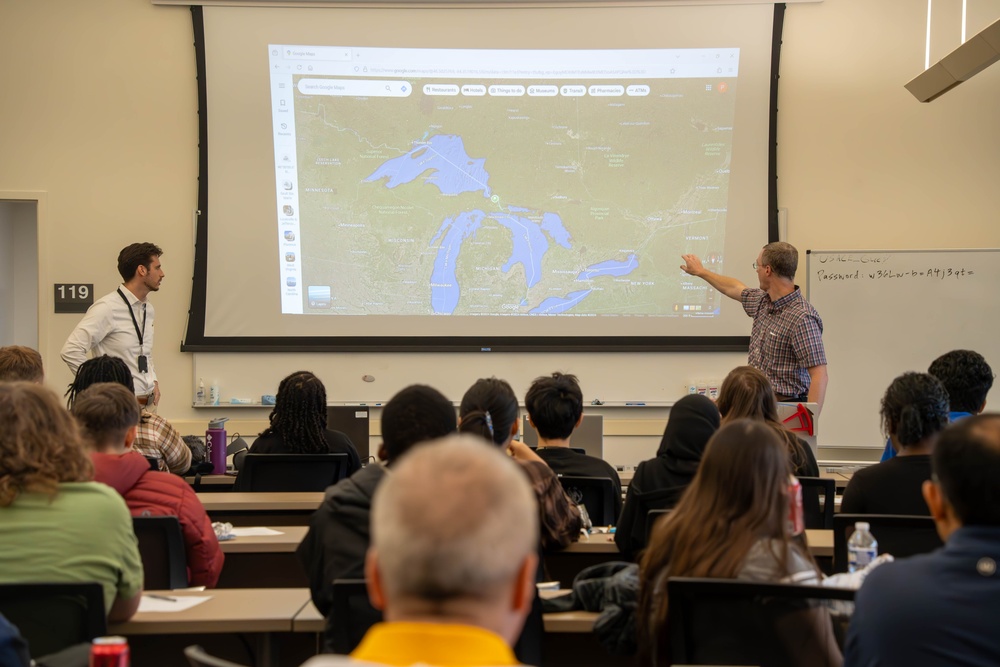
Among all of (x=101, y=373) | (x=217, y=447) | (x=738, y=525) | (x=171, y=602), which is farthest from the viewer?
(x=217, y=447)

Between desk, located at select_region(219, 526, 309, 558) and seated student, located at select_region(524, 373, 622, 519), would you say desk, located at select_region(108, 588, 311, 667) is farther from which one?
seated student, located at select_region(524, 373, 622, 519)

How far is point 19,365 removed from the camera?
3.81 m

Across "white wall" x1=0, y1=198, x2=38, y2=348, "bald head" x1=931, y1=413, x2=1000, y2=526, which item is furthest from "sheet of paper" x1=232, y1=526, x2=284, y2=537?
"white wall" x1=0, y1=198, x2=38, y2=348

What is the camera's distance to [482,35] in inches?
250

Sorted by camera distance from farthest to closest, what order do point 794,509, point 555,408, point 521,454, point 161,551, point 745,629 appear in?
1. point 555,408
2. point 521,454
3. point 161,551
4. point 794,509
5. point 745,629

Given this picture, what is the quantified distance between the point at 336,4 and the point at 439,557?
19.8 feet

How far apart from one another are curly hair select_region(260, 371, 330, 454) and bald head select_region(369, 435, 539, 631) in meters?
3.19

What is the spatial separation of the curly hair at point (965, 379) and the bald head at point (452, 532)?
332 centimetres

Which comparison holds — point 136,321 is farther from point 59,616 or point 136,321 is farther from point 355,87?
point 59,616

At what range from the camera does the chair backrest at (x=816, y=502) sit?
320cm

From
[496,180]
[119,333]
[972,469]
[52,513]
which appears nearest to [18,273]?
[119,333]

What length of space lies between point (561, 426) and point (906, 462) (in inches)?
47.6

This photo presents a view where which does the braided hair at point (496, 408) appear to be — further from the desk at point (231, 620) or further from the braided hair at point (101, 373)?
the braided hair at point (101, 373)

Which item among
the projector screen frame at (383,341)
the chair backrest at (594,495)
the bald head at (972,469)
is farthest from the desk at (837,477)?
the bald head at (972,469)
